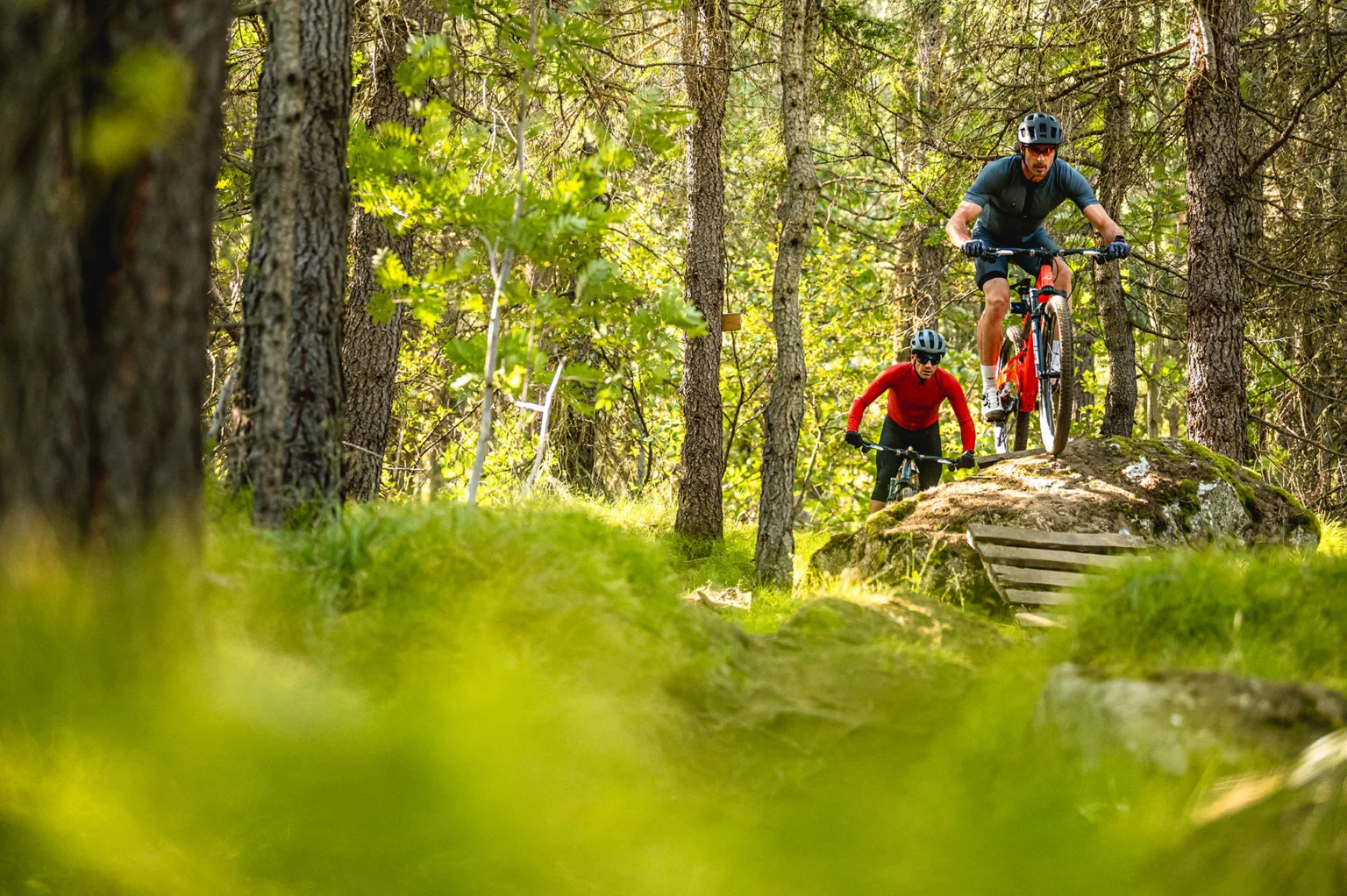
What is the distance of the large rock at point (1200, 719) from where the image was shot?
2916 millimetres

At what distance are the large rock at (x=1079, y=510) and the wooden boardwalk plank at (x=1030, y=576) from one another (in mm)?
132

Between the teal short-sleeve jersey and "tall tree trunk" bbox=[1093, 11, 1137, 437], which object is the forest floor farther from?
"tall tree trunk" bbox=[1093, 11, 1137, 437]

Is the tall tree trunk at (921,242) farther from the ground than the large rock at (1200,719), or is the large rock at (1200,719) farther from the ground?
the tall tree trunk at (921,242)

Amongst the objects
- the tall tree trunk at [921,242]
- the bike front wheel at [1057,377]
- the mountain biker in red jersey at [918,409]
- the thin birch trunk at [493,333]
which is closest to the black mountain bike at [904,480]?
the mountain biker in red jersey at [918,409]

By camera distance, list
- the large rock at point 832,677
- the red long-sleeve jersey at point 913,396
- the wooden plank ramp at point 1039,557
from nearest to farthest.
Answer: the large rock at point 832,677
the wooden plank ramp at point 1039,557
the red long-sleeve jersey at point 913,396

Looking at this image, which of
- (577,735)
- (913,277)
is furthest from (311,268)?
(913,277)

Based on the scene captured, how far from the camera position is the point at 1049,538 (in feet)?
22.2

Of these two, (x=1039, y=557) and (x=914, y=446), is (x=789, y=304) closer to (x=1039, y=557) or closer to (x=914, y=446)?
(x=914, y=446)

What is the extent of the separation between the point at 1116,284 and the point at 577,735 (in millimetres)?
9833

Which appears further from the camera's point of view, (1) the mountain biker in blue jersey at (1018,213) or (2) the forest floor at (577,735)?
(1) the mountain biker in blue jersey at (1018,213)

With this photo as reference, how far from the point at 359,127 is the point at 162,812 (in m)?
5.01

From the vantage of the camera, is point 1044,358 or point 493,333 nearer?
point 493,333

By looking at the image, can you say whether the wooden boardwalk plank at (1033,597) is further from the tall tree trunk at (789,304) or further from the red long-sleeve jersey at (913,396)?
the tall tree trunk at (789,304)

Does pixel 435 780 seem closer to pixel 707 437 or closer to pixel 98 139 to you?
pixel 98 139
